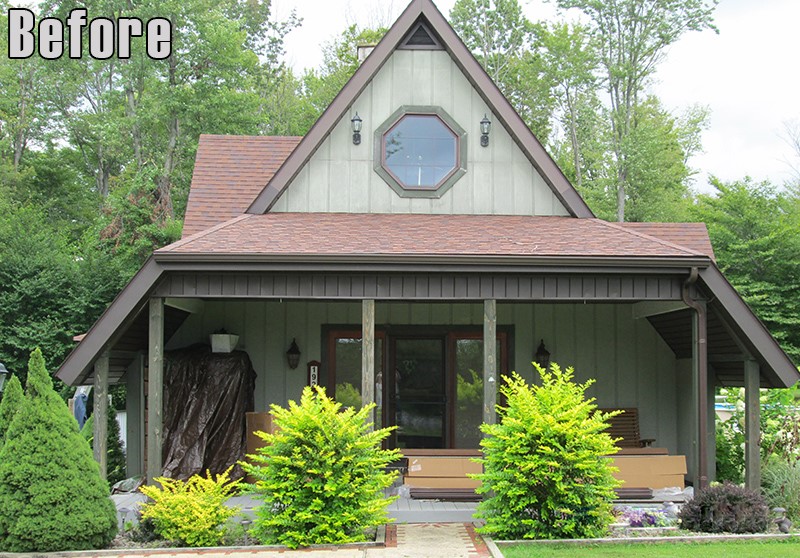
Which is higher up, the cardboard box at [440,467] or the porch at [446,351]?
the porch at [446,351]

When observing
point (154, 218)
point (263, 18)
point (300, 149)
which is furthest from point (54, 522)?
A: point (263, 18)

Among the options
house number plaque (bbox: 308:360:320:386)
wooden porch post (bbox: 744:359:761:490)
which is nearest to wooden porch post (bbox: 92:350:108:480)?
house number plaque (bbox: 308:360:320:386)

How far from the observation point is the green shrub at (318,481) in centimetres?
859

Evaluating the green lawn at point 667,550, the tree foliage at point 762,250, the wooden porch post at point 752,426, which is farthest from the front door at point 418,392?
the tree foliage at point 762,250

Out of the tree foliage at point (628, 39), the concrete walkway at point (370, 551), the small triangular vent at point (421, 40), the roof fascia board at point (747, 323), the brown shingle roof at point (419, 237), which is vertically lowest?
the concrete walkway at point (370, 551)

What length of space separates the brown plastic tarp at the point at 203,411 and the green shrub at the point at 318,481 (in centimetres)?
300

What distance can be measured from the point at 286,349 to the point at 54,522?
5053 mm

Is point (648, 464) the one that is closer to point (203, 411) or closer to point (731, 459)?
point (731, 459)

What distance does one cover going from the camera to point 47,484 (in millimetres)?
8453

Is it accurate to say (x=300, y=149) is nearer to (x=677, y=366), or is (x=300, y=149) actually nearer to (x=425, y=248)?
(x=425, y=248)

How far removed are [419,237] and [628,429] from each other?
4.56m

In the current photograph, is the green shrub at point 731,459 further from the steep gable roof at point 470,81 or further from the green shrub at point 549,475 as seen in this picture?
the green shrub at point 549,475

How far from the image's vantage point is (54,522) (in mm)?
8352

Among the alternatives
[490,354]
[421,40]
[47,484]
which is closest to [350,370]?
[490,354]
